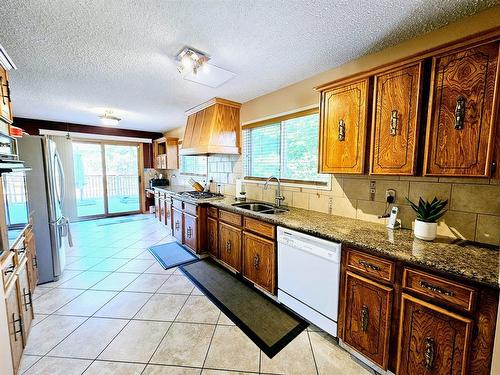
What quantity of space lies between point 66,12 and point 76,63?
2.86 ft

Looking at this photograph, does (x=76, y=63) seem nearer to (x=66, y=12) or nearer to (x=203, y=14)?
(x=66, y=12)

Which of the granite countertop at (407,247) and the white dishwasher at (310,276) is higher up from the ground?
the granite countertop at (407,247)

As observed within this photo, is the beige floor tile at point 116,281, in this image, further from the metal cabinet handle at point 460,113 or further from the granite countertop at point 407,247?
the metal cabinet handle at point 460,113

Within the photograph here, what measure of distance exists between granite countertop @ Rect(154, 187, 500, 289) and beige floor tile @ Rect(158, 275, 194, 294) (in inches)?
50.5

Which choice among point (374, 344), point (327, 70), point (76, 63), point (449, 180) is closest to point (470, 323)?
point (374, 344)

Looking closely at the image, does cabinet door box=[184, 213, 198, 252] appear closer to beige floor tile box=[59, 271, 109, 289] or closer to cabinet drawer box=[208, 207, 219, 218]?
cabinet drawer box=[208, 207, 219, 218]

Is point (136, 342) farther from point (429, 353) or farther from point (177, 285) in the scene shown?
point (429, 353)

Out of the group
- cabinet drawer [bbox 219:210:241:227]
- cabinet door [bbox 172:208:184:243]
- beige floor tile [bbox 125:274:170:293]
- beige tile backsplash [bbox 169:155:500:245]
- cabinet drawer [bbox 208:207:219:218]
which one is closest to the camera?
beige tile backsplash [bbox 169:155:500:245]

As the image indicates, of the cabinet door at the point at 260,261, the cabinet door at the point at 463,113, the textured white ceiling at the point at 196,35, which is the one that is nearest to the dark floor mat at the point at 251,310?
the cabinet door at the point at 260,261

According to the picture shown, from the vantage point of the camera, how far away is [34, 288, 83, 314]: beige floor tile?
212cm

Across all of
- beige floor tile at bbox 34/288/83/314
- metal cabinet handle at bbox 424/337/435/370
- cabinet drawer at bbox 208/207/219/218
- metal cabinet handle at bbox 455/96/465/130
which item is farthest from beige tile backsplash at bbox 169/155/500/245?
beige floor tile at bbox 34/288/83/314

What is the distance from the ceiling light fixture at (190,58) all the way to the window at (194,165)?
2461 mm

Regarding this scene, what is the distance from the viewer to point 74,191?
5.16 m

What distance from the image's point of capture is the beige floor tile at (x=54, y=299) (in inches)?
83.4
